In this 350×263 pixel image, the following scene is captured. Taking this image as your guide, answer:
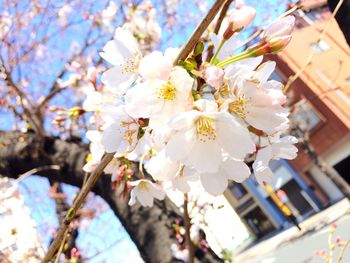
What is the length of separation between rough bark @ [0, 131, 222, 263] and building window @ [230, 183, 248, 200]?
15549 mm

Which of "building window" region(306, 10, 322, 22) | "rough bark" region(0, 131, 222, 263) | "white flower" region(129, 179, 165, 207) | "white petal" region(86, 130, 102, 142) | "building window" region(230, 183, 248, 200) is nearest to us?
"white petal" region(86, 130, 102, 142)

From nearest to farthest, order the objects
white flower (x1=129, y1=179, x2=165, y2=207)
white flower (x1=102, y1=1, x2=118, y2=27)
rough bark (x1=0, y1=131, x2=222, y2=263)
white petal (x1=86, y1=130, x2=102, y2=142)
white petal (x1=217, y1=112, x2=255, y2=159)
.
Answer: white petal (x1=217, y1=112, x2=255, y2=159)
white petal (x1=86, y1=130, x2=102, y2=142)
white flower (x1=129, y1=179, x2=165, y2=207)
rough bark (x1=0, y1=131, x2=222, y2=263)
white flower (x1=102, y1=1, x2=118, y2=27)

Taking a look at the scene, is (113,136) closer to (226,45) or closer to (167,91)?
(167,91)

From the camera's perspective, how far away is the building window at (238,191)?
17.9 meters

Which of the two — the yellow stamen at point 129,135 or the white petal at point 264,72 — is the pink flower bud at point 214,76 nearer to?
the white petal at point 264,72

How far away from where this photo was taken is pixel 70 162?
8.76 feet

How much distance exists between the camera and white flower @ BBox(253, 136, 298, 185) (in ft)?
Result: 2.78

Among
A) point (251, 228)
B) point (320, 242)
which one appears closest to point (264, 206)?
point (251, 228)

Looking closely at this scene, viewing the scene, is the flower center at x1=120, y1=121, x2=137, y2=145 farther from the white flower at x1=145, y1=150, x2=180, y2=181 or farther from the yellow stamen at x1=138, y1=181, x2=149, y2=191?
the yellow stamen at x1=138, y1=181, x2=149, y2=191

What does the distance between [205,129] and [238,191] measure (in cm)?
1794

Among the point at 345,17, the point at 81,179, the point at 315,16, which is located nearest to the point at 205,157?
the point at 345,17

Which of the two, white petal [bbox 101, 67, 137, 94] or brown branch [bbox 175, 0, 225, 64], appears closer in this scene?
brown branch [bbox 175, 0, 225, 64]

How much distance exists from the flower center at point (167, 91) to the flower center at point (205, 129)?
0.07 m

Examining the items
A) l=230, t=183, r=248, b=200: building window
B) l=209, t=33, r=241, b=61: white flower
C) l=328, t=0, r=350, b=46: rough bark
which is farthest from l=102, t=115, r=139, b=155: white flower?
l=230, t=183, r=248, b=200: building window
